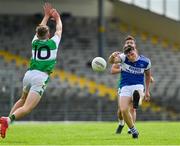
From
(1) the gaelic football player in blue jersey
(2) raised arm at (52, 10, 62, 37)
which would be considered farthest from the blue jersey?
(2) raised arm at (52, 10, 62, 37)

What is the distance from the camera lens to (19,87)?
32.1 metres

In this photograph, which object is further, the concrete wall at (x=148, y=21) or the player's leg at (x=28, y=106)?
the concrete wall at (x=148, y=21)

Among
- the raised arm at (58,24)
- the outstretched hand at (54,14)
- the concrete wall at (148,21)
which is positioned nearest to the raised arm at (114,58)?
the raised arm at (58,24)

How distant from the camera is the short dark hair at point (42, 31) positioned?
1492 cm

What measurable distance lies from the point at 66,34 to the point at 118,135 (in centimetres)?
2582

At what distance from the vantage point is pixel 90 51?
40531mm

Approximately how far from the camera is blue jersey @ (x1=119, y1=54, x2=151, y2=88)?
53.5ft

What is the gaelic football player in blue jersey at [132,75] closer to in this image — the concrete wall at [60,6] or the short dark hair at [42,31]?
the short dark hair at [42,31]

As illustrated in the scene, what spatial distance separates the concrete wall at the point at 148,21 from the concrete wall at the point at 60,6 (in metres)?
0.83

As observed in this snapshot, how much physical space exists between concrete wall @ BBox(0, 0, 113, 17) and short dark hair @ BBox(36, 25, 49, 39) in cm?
2755

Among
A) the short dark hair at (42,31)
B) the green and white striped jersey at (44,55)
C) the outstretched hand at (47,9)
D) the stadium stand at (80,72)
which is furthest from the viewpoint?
the stadium stand at (80,72)

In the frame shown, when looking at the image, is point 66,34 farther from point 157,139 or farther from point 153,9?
point 157,139

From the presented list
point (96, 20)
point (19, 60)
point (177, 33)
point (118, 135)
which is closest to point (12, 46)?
point (19, 60)

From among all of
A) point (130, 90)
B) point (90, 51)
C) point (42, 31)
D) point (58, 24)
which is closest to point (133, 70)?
point (130, 90)
